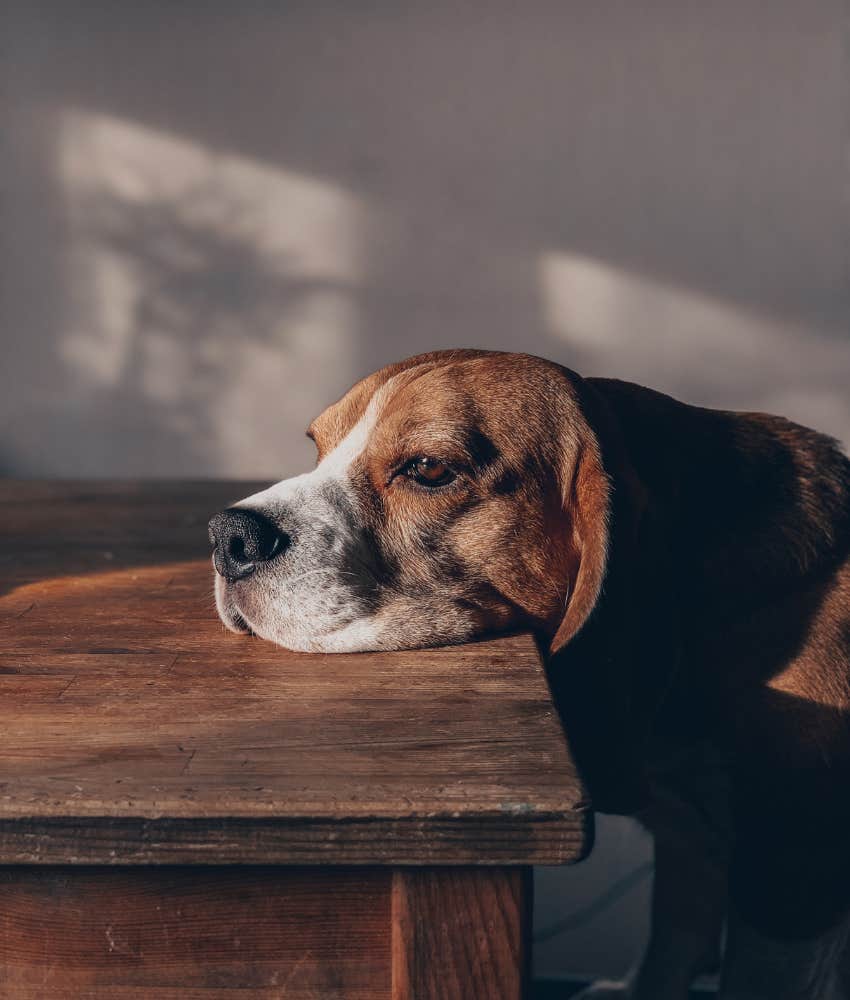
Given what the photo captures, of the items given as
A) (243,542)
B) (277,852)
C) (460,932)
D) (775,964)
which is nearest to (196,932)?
(277,852)

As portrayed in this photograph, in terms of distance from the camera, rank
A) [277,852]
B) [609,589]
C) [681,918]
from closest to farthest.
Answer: [277,852]
[609,589]
[681,918]

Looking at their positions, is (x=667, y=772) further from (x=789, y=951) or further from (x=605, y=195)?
(x=605, y=195)

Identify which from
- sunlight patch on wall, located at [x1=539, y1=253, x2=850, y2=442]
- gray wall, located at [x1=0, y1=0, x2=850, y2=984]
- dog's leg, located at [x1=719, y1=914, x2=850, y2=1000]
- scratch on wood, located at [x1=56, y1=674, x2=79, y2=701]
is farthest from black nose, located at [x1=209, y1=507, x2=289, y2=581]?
sunlight patch on wall, located at [x1=539, y1=253, x2=850, y2=442]

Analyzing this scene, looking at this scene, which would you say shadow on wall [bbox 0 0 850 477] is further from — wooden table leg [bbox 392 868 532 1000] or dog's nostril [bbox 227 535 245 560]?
wooden table leg [bbox 392 868 532 1000]

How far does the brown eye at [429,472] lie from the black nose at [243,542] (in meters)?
0.19

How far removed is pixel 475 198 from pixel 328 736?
2926 mm

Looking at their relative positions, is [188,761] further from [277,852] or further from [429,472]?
[429,472]

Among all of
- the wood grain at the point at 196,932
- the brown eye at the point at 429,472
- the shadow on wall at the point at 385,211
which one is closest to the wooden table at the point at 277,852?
the wood grain at the point at 196,932

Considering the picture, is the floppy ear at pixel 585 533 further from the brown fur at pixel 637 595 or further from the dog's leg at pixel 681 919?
the dog's leg at pixel 681 919

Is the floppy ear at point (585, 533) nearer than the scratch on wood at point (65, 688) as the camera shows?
No

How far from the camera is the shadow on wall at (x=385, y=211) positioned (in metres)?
3.49

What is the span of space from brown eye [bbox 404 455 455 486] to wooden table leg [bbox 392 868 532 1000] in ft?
2.02

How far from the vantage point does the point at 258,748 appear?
3.03ft

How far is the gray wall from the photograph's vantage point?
137 inches
